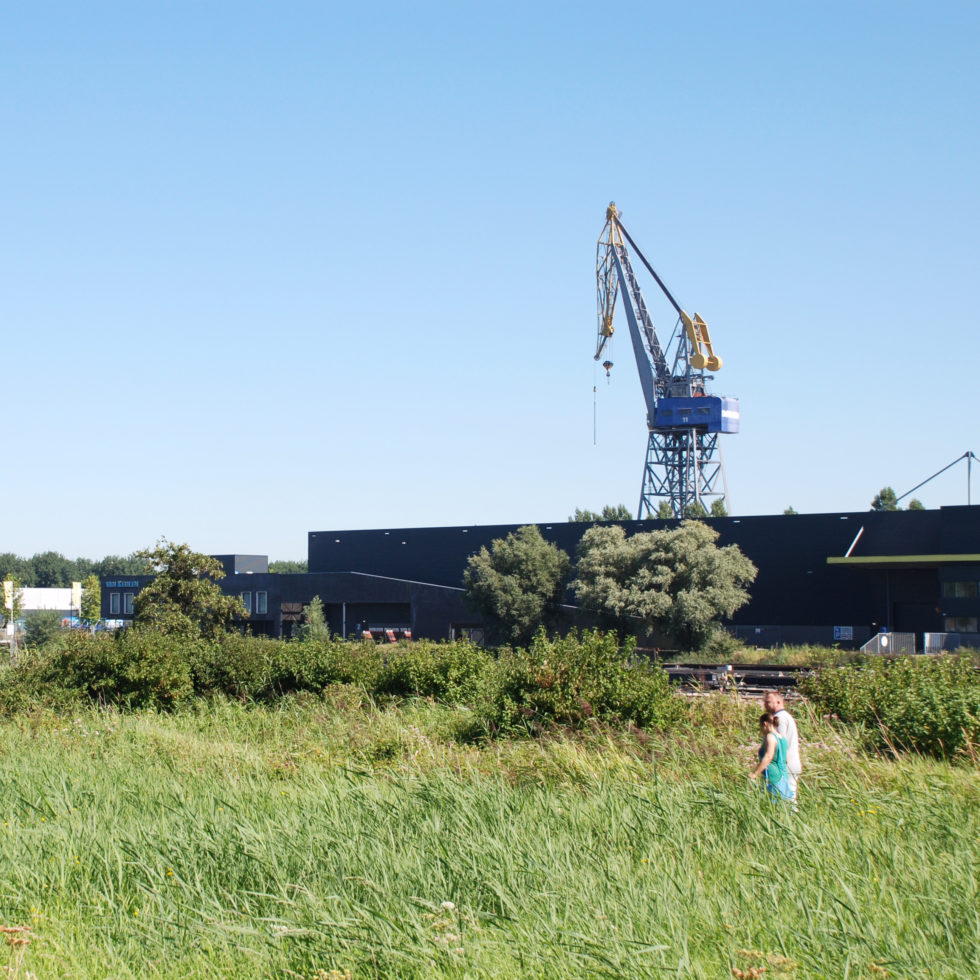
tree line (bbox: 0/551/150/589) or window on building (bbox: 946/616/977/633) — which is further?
tree line (bbox: 0/551/150/589)

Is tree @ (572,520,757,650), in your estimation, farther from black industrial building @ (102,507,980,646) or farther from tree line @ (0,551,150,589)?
tree line @ (0,551,150,589)

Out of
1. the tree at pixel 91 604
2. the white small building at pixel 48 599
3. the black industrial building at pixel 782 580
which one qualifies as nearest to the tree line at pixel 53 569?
the white small building at pixel 48 599

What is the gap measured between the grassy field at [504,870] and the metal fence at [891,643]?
3225 cm

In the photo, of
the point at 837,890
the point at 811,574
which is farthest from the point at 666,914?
the point at 811,574

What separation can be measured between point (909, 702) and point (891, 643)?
33053mm

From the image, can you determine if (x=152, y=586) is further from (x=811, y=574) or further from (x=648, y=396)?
(x=648, y=396)

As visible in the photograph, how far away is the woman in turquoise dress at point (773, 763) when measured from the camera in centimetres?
909

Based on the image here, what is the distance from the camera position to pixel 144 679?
77.9ft

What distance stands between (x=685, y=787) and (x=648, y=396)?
67638 mm

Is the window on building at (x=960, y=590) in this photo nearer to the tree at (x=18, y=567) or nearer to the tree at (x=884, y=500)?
the tree at (x=884, y=500)

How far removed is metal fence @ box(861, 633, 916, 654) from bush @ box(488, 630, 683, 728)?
1138 inches

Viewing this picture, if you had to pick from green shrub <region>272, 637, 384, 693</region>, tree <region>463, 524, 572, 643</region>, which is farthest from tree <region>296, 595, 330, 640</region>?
green shrub <region>272, 637, 384, 693</region>

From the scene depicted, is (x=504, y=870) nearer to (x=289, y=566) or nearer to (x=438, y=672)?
(x=438, y=672)

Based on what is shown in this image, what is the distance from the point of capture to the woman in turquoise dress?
29.8ft
